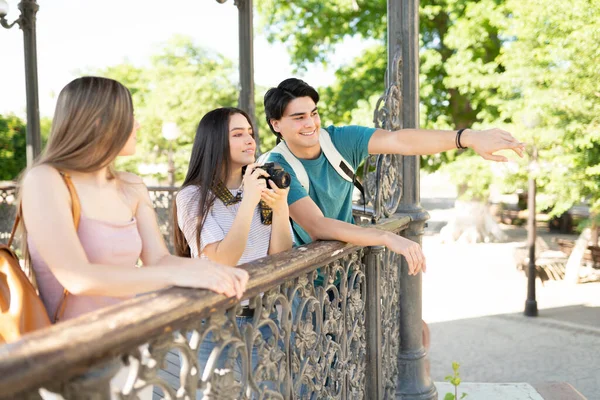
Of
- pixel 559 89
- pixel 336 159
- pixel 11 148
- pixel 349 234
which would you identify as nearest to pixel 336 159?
pixel 336 159

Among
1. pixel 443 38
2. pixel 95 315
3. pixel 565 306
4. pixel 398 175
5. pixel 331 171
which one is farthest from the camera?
pixel 443 38

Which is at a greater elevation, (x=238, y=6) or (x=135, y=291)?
(x=238, y=6)

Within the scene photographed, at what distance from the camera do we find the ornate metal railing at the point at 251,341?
43.9 inches

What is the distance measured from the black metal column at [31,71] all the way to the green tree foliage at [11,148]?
15.5 meters

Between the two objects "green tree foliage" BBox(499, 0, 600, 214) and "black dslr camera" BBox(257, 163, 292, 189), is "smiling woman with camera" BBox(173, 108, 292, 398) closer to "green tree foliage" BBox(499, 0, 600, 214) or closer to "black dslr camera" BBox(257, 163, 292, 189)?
"black dslr camera" BBox(257, 163, 292, 189)

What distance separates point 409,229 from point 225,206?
161 cm

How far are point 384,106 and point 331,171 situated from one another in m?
0.75

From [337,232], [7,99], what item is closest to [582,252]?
[337,232]

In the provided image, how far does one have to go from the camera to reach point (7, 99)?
41.9m

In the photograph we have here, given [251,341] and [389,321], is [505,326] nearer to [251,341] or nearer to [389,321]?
[389,321]

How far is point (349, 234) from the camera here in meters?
2.63

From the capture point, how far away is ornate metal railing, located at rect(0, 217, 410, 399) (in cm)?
111

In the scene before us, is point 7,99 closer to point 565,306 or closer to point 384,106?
point 565,306

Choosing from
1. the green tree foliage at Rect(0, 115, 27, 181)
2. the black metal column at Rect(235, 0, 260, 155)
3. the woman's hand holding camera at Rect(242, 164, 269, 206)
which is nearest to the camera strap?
the woman's hand holding camera at Rect(242, 164, 269, 206)
